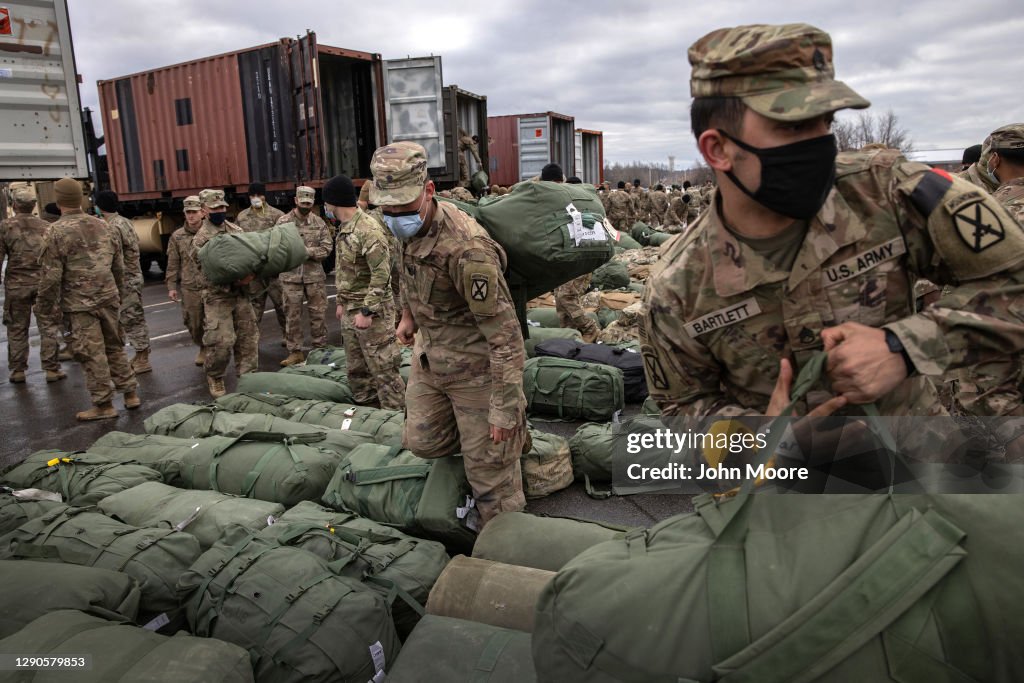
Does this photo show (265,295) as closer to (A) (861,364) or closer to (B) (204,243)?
(B) (204,243)

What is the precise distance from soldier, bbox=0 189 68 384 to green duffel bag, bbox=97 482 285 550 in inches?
209

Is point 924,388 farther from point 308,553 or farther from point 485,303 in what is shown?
point 308,553

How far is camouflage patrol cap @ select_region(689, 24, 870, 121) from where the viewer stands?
148 centimetres

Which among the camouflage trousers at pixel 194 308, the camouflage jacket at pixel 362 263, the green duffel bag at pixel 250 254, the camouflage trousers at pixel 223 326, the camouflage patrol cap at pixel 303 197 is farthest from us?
the camouflage patrol cap at pixel 303 197

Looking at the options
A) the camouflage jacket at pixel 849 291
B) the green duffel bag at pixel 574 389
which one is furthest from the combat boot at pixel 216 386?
the camouflage jacket at pixel 849 291

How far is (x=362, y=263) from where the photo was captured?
594 cm

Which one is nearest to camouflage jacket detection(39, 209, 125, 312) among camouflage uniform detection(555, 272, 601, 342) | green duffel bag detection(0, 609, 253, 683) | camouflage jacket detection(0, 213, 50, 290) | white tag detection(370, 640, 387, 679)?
camouflage jacket detection(0, 213, 50, 290)

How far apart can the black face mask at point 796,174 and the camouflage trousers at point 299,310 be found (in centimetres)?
704

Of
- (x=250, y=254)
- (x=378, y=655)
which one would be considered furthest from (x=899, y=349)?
(x=250, y=254)

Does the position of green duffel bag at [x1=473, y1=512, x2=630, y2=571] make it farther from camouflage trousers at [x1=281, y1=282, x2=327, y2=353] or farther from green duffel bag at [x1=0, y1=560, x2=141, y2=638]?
camouflage trousers at [x1=281, y1=282, x2=327, y2=353]

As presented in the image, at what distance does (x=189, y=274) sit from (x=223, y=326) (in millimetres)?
1630

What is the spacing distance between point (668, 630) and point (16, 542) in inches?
106

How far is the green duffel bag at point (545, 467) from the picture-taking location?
4.02 meters

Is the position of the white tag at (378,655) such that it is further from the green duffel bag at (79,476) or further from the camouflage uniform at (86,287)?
the camouflage uniform at (86,287)
